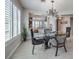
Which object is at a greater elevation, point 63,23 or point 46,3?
point 46,3

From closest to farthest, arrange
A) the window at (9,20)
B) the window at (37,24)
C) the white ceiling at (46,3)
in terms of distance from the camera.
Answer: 1. the window at (9,20)
2. the white ceiling at (46,3)
3. the window at (37,24)

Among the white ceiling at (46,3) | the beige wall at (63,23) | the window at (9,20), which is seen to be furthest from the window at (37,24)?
the window at (9,20)

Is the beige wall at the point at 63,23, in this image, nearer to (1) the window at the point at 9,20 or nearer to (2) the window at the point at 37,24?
→ (2) the window at the point at 37,24

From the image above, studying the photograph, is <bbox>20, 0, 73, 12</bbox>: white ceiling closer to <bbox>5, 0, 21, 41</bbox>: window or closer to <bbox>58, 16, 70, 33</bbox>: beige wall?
<bbox>5, 0, 21, 41</bbox>: window

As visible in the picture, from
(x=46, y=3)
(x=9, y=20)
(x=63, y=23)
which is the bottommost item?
(x=9, y=20)

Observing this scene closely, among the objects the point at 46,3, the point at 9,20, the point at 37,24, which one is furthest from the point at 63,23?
the point at 9,20

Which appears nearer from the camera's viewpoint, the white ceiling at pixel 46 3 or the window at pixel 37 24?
the white ceiling at pixel 46 3

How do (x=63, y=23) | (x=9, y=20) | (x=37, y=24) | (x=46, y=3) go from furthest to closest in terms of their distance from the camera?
(x=63, y=23)
(x=37, y=24)
(x=46, y=3)
(x=9, y=20)

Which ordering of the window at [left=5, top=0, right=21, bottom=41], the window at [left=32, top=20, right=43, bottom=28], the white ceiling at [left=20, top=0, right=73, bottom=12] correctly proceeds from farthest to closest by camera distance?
1. the window at [left=32, top=20, right=43, bottom=28]
2. the white ceiling at [left=20, top=0, right=73, bottom=12]
3. the window at [left=5, top=0, right=21, bottom=41]

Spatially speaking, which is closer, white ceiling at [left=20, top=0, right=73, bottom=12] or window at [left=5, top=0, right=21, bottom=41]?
window at [left=5, top=0, right=21, bottom=41]

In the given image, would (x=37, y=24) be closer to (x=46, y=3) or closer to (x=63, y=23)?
(x=46, y=3)

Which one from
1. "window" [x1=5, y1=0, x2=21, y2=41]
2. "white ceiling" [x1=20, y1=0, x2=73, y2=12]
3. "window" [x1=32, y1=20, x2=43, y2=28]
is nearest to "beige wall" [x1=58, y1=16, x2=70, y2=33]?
"window" [x1=32, y1=20, x2=43, y2=28]
